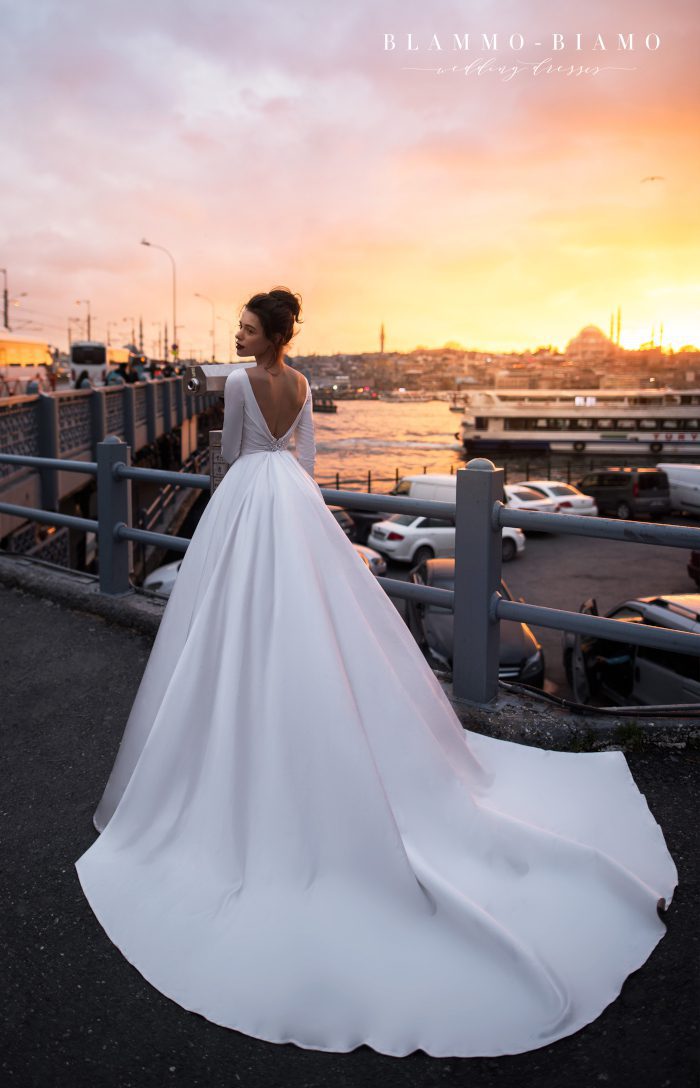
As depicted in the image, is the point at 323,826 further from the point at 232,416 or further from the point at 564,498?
the point at 564,498

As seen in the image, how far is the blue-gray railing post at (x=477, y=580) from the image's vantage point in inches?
165

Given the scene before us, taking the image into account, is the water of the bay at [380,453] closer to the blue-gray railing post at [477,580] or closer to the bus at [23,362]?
the bus at [23,362]

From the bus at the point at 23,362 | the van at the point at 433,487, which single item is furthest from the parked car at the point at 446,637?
the bus at the point at 23,362

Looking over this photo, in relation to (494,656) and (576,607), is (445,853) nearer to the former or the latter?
(494,656)

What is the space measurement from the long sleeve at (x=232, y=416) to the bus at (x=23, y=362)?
31.0 metres

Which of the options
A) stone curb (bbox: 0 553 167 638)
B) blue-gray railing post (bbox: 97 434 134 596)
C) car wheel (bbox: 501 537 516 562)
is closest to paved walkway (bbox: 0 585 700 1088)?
stone curb (bbox: 0 553 167 638)

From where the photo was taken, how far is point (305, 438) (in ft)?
12.2

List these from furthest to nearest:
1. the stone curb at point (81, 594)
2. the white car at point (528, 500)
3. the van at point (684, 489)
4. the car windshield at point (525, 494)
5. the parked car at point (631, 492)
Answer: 1. the van at point (684, 489)
2. the parked car at point (631, 492)
3. the car windshield at point (525, 494)
4. the white car at point (528, 500)
5. the stone curb at point (81, 594)

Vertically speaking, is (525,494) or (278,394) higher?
(278,394)

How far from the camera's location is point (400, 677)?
11.1 ft

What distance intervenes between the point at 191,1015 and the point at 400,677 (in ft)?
4.78

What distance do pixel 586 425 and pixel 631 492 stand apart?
128 ft

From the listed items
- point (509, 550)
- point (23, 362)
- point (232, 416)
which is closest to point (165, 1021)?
point (232, 416)

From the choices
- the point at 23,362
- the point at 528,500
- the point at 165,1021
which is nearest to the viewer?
the point at 165,1021
